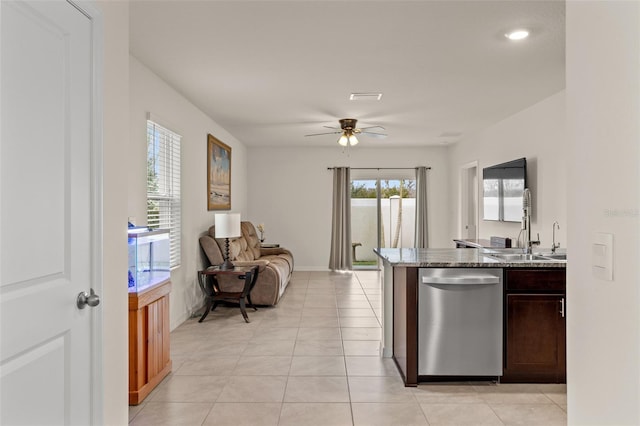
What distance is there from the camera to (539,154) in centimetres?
510

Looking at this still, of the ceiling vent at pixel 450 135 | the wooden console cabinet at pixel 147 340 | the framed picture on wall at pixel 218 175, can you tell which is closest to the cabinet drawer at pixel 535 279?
the wooden console cabinet at pixel 147 340

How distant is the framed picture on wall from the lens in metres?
5.86

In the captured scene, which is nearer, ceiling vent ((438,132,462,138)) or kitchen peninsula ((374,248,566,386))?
kitchen peninsula ((374,248,566,386))

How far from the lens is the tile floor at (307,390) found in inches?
104

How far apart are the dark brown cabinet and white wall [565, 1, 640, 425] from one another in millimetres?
1824

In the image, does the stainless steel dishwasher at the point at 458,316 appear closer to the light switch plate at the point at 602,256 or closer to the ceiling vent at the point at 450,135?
the light switch plate at the point at 602,256

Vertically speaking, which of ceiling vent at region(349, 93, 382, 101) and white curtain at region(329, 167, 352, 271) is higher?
ceiling vent at region(349, 93, 382, 101)

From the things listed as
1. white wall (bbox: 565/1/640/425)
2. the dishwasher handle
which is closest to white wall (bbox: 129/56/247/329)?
the dishwasher handle

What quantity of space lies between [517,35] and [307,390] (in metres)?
2.91

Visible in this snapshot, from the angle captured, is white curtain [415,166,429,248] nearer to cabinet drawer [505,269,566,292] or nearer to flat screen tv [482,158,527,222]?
flat screen tv [482,158,527,222]

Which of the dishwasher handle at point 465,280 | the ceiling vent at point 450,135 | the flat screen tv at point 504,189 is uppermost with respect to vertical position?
the ceiling vent at point 450,135

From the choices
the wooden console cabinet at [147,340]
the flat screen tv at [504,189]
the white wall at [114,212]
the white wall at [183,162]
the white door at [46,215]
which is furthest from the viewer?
the flat screen tv at [504,189]

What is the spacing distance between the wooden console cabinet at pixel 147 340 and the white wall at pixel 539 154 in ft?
12.9

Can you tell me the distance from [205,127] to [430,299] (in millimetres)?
3887
